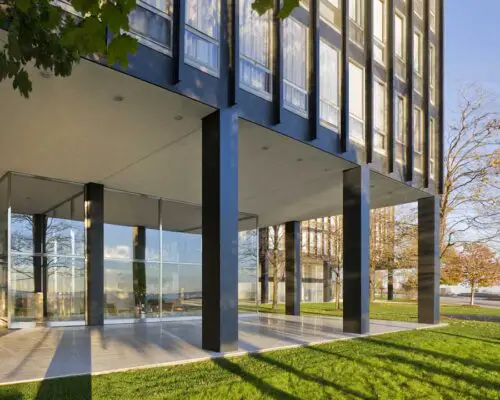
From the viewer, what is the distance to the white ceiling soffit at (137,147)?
912 centimetres

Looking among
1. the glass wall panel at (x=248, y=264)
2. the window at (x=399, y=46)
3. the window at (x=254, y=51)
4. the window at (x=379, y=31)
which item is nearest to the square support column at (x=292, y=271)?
the glass wall panel at (x=248, y=264)

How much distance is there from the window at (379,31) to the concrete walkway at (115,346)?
8812mm

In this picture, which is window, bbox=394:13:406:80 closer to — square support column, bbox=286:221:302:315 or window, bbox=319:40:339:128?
window, bbox=319:40:339:128

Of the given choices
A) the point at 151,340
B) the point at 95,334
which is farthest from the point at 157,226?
the point at 151,340

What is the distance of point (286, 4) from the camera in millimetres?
3418

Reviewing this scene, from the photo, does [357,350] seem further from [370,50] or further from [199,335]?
[370,50]

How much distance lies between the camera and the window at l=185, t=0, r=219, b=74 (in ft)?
32.5

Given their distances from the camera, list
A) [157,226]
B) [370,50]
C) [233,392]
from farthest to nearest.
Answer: [157,226], [370,50], [233,392]

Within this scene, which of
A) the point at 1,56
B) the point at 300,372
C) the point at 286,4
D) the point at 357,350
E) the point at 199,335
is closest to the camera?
the point at 286,4

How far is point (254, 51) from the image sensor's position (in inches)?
447

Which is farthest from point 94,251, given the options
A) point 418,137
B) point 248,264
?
point 418,137

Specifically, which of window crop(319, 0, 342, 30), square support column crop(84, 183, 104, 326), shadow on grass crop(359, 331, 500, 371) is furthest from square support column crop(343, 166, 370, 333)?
square support column crop(84, 183, 104, 326)

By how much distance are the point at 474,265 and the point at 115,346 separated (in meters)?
28.1

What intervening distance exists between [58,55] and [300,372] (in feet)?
20.5
